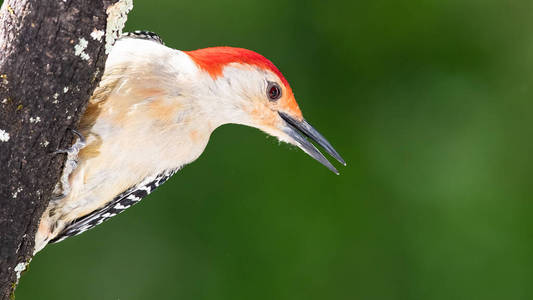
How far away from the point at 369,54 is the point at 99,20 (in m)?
3.89

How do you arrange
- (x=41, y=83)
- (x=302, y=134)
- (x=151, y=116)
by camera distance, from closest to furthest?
(x=41, y=83)
(x=151, y=116)
(x=302, y=134)

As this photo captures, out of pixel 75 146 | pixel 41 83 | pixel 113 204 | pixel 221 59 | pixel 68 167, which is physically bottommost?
pixel 113 204

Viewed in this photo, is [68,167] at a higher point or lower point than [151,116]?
lower

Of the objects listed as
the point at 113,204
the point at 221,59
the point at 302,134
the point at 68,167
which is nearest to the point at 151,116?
the point at 68,167

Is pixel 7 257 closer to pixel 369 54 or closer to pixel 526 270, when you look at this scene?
pixel 369 54

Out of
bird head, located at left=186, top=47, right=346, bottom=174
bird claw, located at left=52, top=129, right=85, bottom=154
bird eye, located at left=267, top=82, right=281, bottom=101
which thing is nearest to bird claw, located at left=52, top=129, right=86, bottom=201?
bird claw, located at left=52, top=129, right=85, bottom=154

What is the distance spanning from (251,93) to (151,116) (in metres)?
0.53

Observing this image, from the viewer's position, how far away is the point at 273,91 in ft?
9.74

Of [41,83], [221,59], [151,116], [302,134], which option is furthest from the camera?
[302,134]

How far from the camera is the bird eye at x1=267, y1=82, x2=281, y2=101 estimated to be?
295 cm

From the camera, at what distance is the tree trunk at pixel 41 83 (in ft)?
6.20

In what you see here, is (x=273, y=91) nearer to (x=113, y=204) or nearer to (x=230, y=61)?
(x=230, y=61)

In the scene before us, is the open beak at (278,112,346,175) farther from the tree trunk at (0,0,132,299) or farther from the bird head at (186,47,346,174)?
the tree trunk at (0,0,132,299)

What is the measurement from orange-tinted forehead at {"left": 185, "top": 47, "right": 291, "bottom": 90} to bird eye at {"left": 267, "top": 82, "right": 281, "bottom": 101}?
38mm
